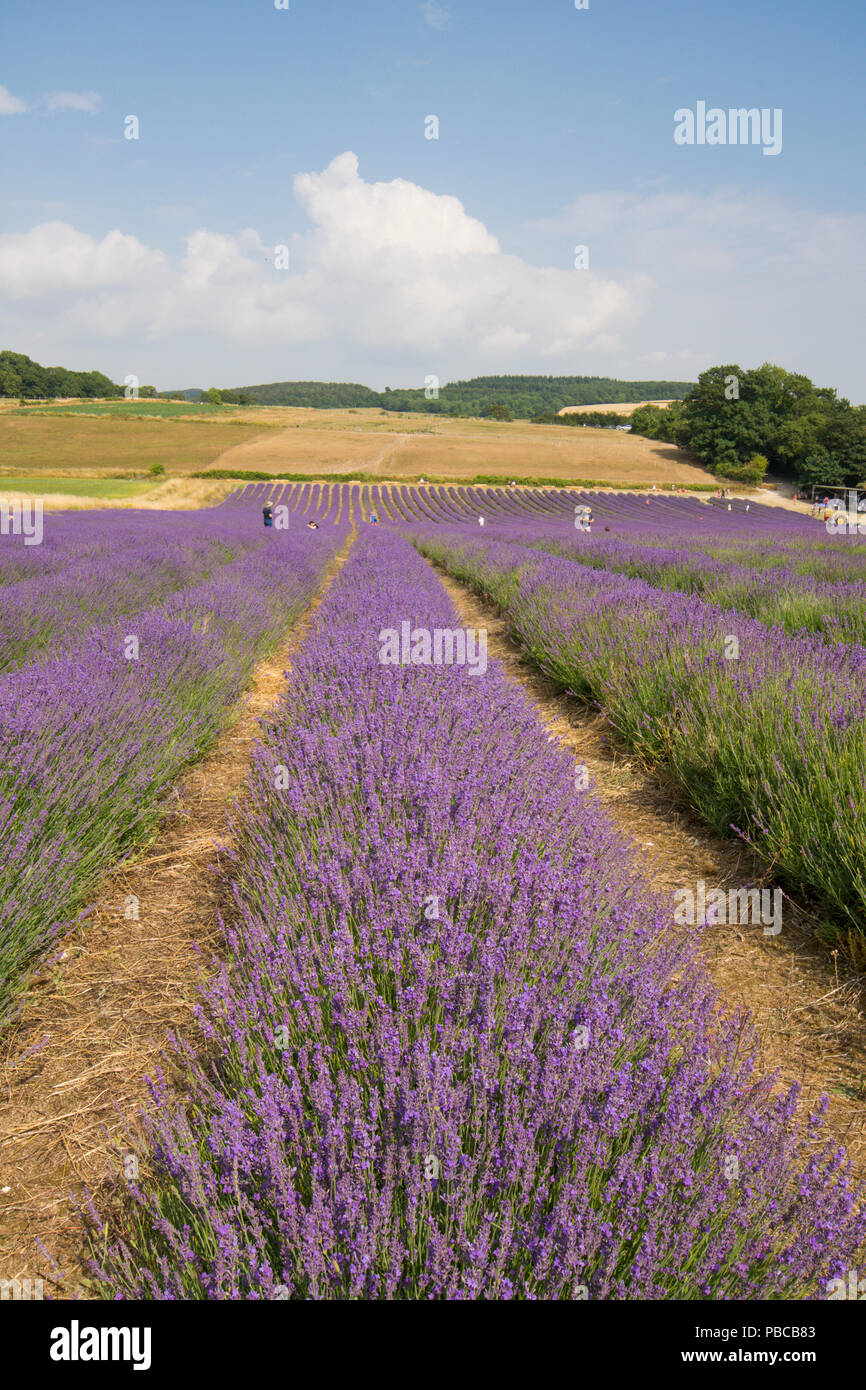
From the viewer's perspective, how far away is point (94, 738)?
264 cm

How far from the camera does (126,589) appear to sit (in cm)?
630

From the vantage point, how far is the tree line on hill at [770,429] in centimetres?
4850

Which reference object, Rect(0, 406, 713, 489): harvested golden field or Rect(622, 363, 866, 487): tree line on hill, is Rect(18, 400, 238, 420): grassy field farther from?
Rect(622, 363, 866, 487): tree line on hill

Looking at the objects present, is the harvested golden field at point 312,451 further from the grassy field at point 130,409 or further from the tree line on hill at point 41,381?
the tree line on hill at point 41,381

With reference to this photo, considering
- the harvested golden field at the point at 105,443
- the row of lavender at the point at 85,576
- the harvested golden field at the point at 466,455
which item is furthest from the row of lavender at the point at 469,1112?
the harvested golden field at the point at 105,443

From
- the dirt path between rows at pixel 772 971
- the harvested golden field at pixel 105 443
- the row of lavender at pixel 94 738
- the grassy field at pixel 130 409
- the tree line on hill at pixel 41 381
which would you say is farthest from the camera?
the tree line on hill at pixel 41 381

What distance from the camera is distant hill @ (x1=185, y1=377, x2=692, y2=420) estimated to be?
99.6 metres

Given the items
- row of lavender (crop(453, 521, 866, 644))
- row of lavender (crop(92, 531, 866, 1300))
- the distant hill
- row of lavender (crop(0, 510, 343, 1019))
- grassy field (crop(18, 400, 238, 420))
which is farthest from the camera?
the distant hill

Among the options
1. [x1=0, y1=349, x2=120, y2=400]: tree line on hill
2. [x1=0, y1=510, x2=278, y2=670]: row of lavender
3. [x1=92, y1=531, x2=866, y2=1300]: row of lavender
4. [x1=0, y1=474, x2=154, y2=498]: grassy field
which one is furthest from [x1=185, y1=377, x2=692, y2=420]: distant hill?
[x1=92, y1=531, x2=866, y2=1300]: row of lavender

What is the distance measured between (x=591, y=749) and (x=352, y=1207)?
3.61 m

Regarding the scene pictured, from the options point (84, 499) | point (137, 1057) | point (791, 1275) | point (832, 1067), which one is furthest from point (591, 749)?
point (84, 499)

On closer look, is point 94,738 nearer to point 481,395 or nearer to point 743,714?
point 743,714

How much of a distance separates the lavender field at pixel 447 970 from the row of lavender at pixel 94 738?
2 centimetres

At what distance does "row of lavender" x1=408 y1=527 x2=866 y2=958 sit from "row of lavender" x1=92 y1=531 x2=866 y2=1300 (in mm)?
833
